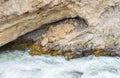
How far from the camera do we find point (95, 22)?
6152mm

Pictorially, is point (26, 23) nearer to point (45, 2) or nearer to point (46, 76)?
point (45, 2)

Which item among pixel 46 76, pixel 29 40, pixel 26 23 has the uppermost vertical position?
pixel 26 23

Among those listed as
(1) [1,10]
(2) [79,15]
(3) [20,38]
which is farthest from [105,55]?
(1) [1,10]

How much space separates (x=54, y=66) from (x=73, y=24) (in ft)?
3.41

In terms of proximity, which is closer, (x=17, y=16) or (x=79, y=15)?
(x=17, y=16)

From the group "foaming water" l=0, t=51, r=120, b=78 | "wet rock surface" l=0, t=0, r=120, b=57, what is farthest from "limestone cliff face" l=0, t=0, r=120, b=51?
"foaming water" l=0, t=51, r=120, b=78

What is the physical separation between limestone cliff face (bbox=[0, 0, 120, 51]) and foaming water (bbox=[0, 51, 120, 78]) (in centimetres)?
33

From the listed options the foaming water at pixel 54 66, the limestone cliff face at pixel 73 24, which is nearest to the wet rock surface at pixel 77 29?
the limestone cliff face at pixel 73 24

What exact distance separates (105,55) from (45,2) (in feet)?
5.62

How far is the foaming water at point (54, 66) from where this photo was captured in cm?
557

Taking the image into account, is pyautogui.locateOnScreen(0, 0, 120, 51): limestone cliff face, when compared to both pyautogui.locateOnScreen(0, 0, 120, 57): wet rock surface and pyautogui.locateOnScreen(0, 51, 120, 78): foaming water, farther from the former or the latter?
pyautogui.locateOnScreen(0, 51, 120, 78): foaming water

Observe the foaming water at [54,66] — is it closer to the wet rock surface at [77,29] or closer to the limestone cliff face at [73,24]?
the wet rock surface at [77,29]

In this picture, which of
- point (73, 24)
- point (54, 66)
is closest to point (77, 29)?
point (73, 24)

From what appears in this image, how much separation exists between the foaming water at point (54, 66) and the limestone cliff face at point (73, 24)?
0.33 m
